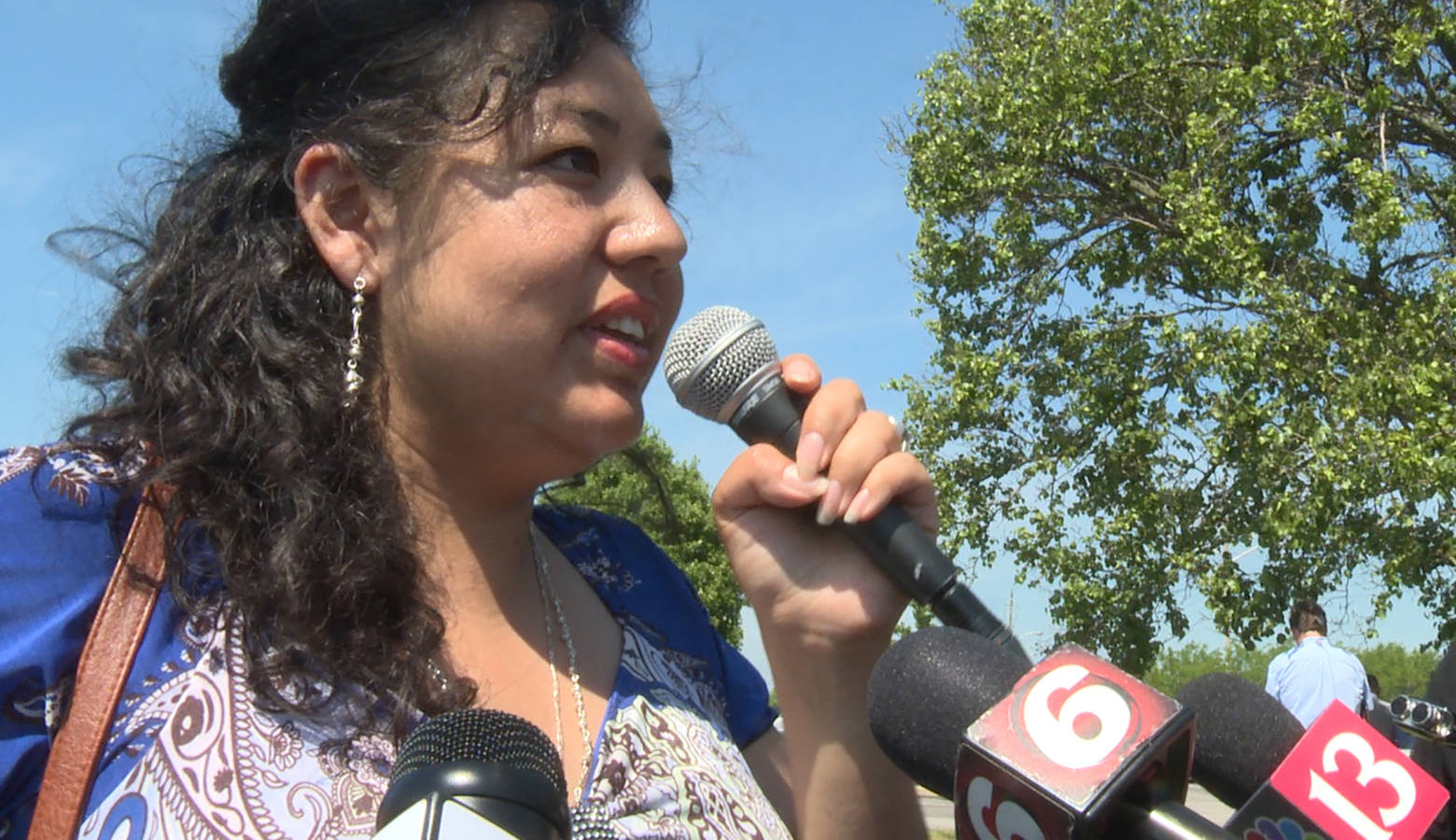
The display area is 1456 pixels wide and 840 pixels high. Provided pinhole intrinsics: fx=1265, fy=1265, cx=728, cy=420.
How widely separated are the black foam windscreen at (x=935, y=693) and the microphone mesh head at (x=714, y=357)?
0.64m

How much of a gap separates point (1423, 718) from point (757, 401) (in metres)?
1.85

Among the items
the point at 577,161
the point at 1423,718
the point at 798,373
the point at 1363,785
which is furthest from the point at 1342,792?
the point at 1423,718

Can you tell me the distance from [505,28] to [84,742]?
109 cm

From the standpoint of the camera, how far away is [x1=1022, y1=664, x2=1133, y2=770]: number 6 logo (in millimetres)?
1007

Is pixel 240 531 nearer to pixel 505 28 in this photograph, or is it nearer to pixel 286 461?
pixel 286 461

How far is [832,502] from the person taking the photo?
1737 mm

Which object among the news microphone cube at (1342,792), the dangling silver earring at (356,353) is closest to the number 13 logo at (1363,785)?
the news microphone cube at (1342,792)

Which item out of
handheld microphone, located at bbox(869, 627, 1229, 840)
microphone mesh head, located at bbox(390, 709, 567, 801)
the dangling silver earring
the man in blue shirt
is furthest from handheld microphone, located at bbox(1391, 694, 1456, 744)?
the man in blue shirt


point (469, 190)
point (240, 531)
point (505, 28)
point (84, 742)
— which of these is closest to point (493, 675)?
point (240, 531)

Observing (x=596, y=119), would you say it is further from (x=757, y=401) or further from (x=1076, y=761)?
(x=1076, y=761)

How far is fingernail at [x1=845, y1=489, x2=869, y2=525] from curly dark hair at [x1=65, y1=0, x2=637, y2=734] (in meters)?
0.56

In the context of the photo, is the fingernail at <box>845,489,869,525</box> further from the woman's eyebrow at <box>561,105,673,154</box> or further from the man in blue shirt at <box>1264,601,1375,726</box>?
the man in blue shirt at <box>1264,601,1375,726</box>

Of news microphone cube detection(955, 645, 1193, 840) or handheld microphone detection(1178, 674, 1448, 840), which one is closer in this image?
news microphone cube detection(955, 645, 1193, 840)

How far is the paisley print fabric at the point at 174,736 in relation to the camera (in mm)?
1352
